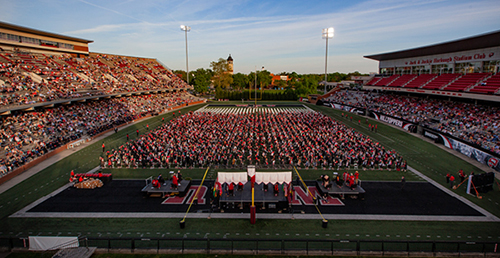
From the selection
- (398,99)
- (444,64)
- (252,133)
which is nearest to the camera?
(252,133)

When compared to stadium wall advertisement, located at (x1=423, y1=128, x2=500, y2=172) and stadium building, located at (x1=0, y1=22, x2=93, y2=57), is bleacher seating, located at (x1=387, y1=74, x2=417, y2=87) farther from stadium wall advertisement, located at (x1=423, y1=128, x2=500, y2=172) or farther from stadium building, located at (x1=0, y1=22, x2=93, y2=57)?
stadium building, located at (x1=0, y1=22, x2=93, y2=57)

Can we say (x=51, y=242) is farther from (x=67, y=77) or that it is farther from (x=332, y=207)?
(x=67, y=77)

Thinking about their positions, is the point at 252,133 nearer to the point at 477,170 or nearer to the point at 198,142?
the point at 198,142

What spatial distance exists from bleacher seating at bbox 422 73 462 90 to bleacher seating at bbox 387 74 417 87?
6134 mm

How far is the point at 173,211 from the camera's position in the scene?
13.8 metres

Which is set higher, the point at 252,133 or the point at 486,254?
the point at 252,133

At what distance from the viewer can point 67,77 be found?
130 feet

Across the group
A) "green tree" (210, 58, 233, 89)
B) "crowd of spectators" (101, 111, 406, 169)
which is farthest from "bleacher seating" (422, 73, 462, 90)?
"green tree" (210, 58, 233, 89)

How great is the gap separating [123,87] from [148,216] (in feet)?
135

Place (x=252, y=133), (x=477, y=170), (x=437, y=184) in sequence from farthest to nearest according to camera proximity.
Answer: (x=252, y=133) → (x=477, y=170) → (x=437, y=184)

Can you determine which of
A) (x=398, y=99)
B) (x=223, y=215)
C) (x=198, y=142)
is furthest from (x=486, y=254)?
(x=398, y=99)

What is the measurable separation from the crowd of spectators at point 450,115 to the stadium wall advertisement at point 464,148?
768 millimetres

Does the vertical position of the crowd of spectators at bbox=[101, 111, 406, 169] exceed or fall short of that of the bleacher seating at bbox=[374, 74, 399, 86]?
it falls short

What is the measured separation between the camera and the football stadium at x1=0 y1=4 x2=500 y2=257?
36.4ft
